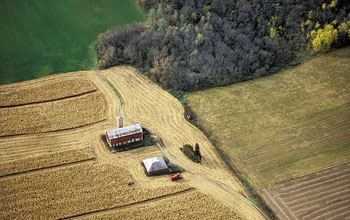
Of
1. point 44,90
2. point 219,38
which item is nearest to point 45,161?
point 44,90

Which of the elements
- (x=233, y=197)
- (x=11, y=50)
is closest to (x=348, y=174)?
(x=233, y=197)

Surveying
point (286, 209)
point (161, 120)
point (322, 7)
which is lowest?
point (286, 209)

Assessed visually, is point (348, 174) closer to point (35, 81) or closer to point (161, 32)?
point (161, 32)

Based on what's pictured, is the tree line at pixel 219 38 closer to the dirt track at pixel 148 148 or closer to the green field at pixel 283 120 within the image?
the green field at pixel 283 120

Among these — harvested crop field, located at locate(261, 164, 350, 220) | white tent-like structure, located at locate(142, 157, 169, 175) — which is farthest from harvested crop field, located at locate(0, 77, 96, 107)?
harvested crop field, located at locate(261, 164, 350, 220)

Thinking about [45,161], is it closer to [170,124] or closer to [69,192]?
[69,192]

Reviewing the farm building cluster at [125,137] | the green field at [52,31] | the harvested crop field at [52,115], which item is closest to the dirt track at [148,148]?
the harvested crop field at [52,115]

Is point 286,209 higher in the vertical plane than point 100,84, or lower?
lower
